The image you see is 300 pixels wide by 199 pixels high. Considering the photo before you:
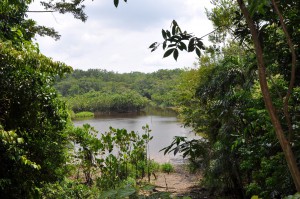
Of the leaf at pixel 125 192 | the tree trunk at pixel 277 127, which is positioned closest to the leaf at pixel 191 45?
the tree trunk at pixel 277 127

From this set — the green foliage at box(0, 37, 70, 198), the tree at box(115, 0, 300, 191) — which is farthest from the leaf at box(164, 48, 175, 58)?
the green foliage at box(0, 37, 70, 198)

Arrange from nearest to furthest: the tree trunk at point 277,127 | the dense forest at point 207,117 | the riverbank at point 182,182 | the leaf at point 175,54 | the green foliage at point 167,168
Answer: the tree trunk at point 277,127 → the dense forest at point 207,117 → the leaf at point 175,54 → the riverbank at point 182,182 → the green foliage at point 167,168

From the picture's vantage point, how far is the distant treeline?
41.5 metres

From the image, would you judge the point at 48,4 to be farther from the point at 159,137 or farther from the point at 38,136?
the point at 159,137

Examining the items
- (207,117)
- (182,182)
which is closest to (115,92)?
(182,182)

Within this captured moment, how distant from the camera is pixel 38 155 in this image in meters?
3.59

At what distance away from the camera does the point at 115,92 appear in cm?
5869

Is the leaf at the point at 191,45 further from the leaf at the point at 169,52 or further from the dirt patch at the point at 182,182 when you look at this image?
the dirt patch at the point at 182,182

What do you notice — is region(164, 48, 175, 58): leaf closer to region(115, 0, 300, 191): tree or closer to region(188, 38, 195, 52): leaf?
region(115, 0, 300, 191): tree

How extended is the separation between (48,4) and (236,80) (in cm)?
405

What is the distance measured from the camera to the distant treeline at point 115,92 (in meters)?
41.5

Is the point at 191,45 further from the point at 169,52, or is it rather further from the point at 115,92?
the point at 115,92

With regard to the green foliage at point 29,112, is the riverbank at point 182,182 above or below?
below

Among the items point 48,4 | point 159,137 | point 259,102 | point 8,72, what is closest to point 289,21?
point 259,102
